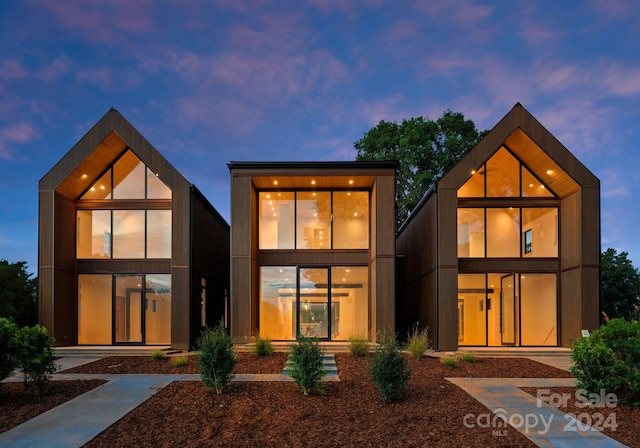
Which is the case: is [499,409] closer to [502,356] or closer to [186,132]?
[502,356]

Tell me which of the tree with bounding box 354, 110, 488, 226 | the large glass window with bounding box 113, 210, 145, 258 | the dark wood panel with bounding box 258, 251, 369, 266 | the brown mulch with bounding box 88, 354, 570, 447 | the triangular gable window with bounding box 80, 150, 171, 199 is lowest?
the brown mulch with bounding box 88, 354, 570, 447

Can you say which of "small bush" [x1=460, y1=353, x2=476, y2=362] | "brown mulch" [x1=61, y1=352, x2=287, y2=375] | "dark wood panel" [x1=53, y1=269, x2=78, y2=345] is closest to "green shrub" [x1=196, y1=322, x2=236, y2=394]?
"brown mulch" [x1=61, y1=352, x2=287, y2=375]

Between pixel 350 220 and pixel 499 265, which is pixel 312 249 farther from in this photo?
pixel 499 265

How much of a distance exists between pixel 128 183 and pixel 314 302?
298 inches

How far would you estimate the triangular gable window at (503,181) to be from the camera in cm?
1456

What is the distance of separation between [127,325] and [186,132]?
68.2ft

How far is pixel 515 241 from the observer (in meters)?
14.6

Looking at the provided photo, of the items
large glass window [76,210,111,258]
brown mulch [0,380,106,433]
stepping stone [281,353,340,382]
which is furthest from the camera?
large glass window [76,210,111,258]

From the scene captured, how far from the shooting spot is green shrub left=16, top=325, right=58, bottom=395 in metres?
7.57

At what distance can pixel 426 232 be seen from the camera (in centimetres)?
1493

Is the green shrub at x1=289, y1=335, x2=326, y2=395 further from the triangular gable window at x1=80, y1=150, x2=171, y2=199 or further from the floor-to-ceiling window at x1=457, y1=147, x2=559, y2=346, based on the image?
the triangular gable window at x1=80, y1=150, x2=171, y2=199

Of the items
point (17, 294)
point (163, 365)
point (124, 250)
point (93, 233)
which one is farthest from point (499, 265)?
point (17, 294)

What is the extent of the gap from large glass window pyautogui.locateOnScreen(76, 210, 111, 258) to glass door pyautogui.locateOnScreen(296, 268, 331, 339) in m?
6.76

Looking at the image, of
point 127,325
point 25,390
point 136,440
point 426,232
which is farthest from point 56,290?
point 426,232
